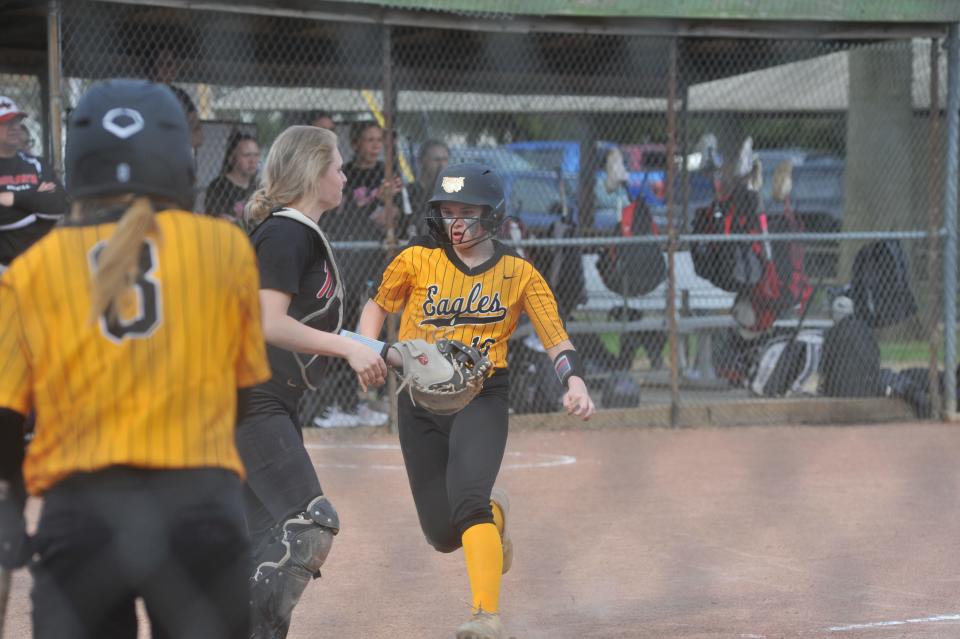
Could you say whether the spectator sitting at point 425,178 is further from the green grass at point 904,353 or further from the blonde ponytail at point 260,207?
the blonde ponytail at point 260,207

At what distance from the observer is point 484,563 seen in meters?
4.49

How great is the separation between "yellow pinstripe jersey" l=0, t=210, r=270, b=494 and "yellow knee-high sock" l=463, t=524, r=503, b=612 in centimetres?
208

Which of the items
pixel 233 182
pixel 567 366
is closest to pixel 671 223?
pixel 233 182

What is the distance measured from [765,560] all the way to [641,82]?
815 cm

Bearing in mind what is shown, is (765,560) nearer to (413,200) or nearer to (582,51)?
(413,200)

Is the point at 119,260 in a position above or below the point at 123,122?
below

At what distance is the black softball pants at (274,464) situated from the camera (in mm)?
4293

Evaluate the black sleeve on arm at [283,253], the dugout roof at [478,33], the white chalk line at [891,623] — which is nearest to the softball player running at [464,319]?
the black sleeve on arm at [283,253]

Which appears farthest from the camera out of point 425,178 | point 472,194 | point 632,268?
point 632,268

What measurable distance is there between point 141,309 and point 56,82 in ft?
23.2

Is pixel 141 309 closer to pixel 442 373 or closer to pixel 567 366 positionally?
pixel 442 373

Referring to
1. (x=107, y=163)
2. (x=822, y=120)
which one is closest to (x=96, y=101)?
(x=107, y=163)

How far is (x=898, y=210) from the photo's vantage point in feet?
50.5

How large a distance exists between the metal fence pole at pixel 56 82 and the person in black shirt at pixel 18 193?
0.25m
